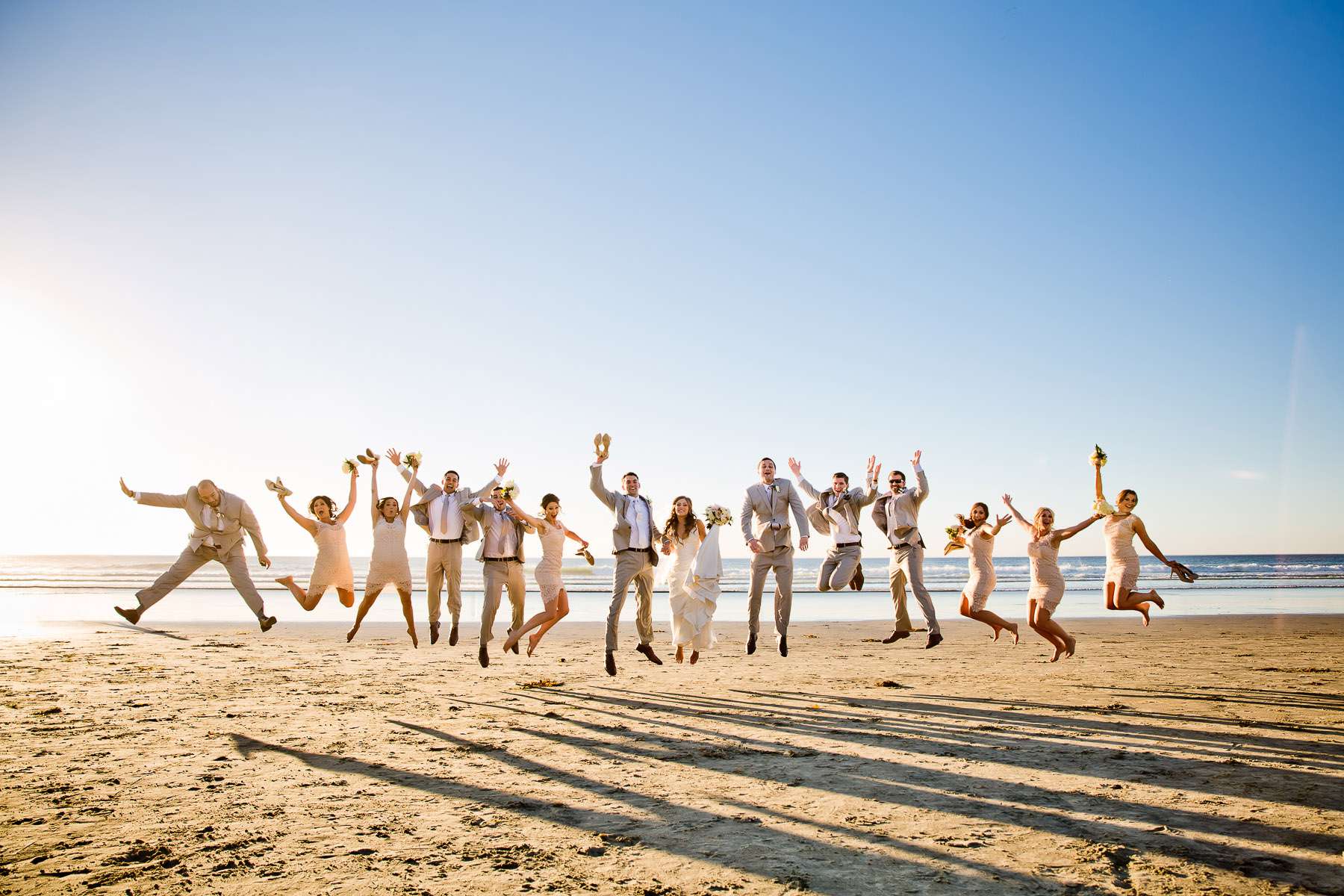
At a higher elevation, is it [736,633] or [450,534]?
[450,534]

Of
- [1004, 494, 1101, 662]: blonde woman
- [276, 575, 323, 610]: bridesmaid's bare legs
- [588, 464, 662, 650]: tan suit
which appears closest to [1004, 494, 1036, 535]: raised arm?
[1004, 494, 1101, 662]: blonde woman

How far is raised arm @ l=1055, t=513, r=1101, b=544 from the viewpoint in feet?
35.7

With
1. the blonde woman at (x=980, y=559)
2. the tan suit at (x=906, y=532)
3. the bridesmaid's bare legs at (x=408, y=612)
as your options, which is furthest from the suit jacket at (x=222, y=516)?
the blonde woman at (x=980, y=559)

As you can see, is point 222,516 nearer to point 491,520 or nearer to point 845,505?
point 491,520

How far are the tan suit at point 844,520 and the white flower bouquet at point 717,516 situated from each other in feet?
3.67

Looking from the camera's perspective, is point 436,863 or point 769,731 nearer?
point 436,863

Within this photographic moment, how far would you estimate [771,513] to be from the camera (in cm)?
1120

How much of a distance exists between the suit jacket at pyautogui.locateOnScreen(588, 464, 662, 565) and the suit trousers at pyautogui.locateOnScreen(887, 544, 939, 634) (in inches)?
138

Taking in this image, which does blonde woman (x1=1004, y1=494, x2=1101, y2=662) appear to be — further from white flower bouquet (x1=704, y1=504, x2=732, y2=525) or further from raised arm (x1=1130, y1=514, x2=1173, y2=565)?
white flower bouquet (x1=704, y1=504, x2=732, y2=525)

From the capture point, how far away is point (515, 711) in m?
7.79

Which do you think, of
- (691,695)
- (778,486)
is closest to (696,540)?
(778,486)

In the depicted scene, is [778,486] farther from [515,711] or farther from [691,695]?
[515,711]

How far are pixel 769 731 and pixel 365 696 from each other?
435 centimetres

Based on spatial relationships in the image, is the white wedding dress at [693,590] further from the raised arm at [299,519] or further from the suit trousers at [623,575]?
the raised arm at [299,519]
